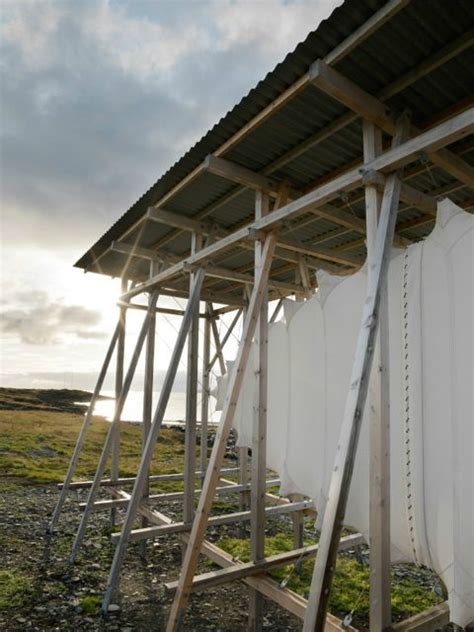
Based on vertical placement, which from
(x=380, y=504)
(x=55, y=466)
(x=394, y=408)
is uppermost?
(x=394, y=408)

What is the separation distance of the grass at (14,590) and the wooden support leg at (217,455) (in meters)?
2.76

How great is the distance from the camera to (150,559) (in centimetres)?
765

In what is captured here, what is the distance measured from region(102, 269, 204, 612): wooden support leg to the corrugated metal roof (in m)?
1.39

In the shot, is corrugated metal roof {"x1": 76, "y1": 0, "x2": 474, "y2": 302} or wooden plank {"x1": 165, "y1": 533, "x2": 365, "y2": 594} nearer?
corrugated metal roof {"x1": 76, "y1": 0, "x2": 474, "y2": 302}

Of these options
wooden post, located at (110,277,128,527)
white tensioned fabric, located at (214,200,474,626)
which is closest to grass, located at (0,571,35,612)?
wooden post, located at (110,277,128,527)

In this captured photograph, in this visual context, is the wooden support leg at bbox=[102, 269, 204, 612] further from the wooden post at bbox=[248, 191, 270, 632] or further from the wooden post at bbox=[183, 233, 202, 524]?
the wooden post at bbox=[248, 191, 270, 632]

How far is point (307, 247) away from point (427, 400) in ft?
10.1

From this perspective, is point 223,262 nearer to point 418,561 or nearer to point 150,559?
point 150,559

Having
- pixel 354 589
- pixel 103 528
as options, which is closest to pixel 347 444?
pixel 354 589

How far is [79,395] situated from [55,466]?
40.4 metres

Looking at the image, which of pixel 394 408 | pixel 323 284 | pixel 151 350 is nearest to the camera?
Result: pixel 394 408

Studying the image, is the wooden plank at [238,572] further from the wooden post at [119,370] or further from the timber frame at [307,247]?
the wooden post at [119,370]

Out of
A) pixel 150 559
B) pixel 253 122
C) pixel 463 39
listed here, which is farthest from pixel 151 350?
pixel 463 39

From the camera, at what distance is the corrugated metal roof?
3.46 metres
